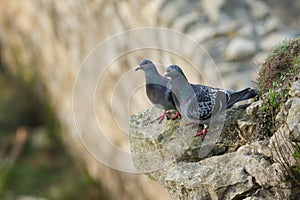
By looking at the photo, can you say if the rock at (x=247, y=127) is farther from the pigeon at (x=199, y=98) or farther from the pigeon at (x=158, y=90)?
the pigeon at (x=158, y=90)

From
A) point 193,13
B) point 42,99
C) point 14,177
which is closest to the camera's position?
point 193,13

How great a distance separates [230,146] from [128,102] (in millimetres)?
4707

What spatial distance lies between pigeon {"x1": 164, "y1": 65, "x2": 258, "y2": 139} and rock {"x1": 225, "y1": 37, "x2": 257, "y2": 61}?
329 centimetres

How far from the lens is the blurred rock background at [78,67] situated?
25.3ft

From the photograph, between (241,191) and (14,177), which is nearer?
(241,191)

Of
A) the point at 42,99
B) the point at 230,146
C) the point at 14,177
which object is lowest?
the point at 230,146

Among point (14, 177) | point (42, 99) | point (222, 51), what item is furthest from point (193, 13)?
point (42, 99)

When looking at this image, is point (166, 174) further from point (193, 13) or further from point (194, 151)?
point (193, 13)

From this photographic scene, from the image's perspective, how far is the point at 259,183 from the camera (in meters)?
3.57

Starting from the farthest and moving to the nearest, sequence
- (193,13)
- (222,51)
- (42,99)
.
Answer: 1. (42,99)
2. (193,13)
3. (222,51)

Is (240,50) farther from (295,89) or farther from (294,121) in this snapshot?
(294,121)

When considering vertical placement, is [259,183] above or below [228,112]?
below

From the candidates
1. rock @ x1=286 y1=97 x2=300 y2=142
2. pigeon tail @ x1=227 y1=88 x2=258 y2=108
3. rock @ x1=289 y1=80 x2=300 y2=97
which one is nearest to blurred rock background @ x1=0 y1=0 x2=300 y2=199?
pigeon tail @ x1=227 y1=88 x2=258 y2=108

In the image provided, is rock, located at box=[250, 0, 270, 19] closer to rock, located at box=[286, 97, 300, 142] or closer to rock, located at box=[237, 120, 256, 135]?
rock, located at box=[237, 120, 256, 135]
